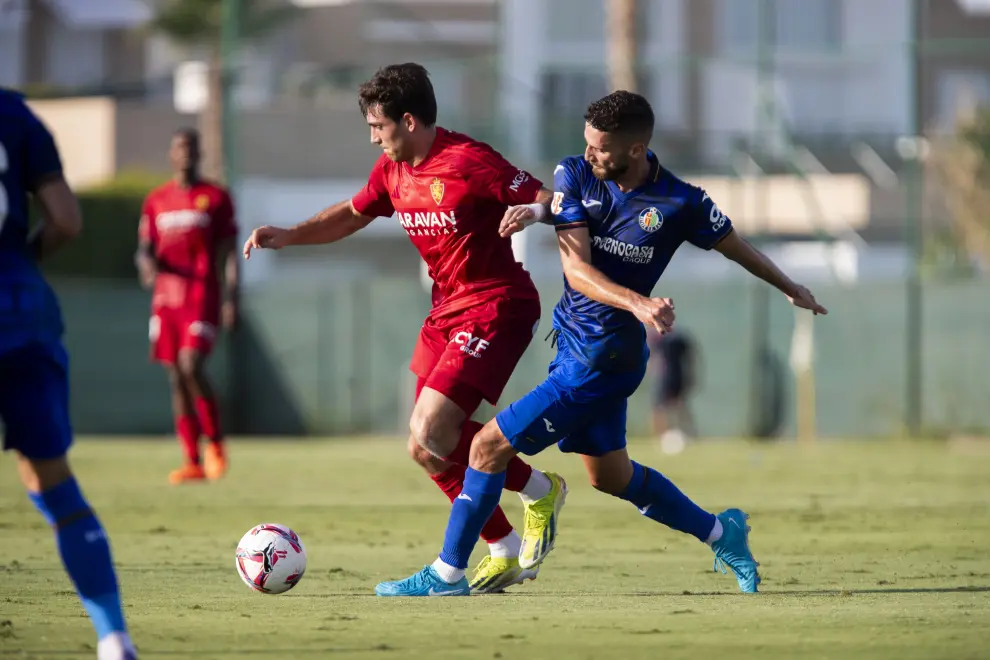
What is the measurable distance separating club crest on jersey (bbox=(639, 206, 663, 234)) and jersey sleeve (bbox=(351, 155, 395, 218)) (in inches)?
54.7

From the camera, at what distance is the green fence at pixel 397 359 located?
73.9ft

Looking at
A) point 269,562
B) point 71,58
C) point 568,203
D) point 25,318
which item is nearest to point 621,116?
point 568,203

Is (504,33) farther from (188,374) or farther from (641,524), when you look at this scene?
(641,524)

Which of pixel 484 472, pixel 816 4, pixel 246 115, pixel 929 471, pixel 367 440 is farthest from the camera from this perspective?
pixel 816 4

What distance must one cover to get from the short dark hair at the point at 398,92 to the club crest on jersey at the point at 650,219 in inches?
45.5

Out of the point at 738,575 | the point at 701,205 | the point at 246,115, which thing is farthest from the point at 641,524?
the point at 246,115

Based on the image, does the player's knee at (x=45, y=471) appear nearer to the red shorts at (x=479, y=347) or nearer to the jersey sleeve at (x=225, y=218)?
the red shorts at (x=479, y=347)

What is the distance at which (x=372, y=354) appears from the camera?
23.8 metres

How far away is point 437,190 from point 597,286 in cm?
109

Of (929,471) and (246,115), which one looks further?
(246,115)

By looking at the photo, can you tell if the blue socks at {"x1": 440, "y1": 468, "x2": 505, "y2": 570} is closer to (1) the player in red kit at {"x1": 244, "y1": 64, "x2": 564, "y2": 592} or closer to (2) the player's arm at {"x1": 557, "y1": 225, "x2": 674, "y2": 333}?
(1) the player in red kit at {"x1": 244, "y1": 64, "x2": 564, "y2": 592}

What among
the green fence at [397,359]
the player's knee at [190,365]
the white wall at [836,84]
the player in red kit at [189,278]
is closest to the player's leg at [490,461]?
the player's knee at [190,365]

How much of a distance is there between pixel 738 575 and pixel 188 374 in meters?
7.34

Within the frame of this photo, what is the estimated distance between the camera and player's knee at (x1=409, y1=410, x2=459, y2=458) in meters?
7.44
